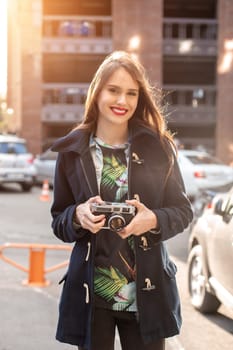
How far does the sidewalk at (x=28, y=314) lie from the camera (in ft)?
15.5

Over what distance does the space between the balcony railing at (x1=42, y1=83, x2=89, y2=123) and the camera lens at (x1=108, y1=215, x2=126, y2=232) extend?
33177 mm

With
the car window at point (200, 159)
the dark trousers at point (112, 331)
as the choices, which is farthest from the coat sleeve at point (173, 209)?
the car window at point (200, 159)

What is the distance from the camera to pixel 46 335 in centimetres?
495

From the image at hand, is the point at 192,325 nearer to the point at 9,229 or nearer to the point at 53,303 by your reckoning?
the point at 53,303

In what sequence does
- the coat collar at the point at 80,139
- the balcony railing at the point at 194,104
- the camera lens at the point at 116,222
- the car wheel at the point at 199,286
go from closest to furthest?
the camera lens at the point at 116,222 < the coat collar at the point at 80,139 < the car wheel at the point at 199,286 < the balcony railing at the point at 194,104

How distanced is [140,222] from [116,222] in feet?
0.36

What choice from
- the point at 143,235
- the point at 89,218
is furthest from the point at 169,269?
the point at 89,218

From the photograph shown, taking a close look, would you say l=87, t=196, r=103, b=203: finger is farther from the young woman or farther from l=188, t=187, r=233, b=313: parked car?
l=188, t=187, r=233, b=313: parked car

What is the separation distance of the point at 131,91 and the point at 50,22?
34.8 metres

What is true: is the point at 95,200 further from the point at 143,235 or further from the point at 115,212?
the point at 143,235

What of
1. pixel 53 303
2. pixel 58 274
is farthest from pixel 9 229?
pixel 53 303

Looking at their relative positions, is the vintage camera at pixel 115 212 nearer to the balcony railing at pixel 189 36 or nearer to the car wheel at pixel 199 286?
the car wheel at pixel 199 286

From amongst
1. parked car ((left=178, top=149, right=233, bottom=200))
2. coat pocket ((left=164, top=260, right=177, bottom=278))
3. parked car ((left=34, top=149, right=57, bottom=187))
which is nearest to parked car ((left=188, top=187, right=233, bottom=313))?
coat pocket ((left=164, top=260, right=177, bottom=278))

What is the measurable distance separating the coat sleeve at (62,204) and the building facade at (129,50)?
31983 mm
